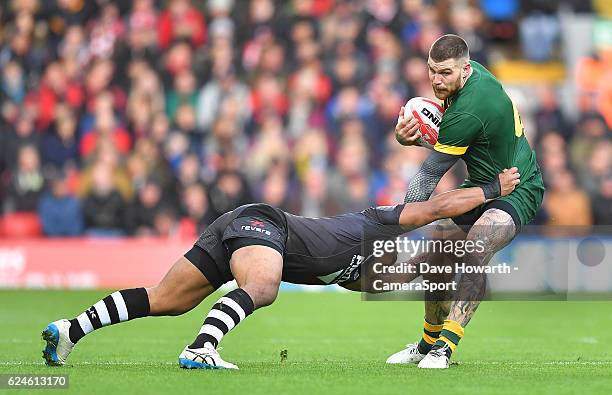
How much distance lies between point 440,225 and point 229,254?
6.32 ft

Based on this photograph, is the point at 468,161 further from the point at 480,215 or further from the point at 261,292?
the point at 261,292

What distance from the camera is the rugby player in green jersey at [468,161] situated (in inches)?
370

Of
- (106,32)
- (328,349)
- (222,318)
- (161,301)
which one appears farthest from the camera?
(106,32)

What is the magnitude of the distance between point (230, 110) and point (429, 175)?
11.7m

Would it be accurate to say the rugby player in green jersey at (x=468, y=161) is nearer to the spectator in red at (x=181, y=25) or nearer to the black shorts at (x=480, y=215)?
the black shorts at (x=480, y=215)

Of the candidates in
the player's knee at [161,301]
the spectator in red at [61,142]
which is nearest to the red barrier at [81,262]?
the spectator in red at [61,142]

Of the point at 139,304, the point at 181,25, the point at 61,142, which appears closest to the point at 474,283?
the point at 139,304

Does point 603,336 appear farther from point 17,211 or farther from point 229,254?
point 17,211

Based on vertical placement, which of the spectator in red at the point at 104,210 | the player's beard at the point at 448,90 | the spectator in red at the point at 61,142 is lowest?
the player's beard at the point at 448,90

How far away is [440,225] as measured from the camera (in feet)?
33.0

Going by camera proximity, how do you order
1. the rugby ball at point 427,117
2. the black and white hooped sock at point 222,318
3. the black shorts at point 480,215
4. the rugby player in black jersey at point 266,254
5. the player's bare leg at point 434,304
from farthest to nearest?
1. the player's bare leg at point 434,304
2. the rugby ball at point 427,117
3. the black shorts at point 480,215
4. the rugby player in black jersey at point 266,254
5. the black and white hooped sock at point 222,318

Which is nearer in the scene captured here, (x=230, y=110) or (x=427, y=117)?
(x=427, y=117)

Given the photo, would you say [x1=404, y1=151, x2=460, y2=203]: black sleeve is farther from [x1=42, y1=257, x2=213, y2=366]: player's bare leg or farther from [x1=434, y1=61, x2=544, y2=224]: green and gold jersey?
[x1=42, y1=257, x2=213, y2=366]: player's bare leg

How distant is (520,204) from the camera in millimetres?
9719
